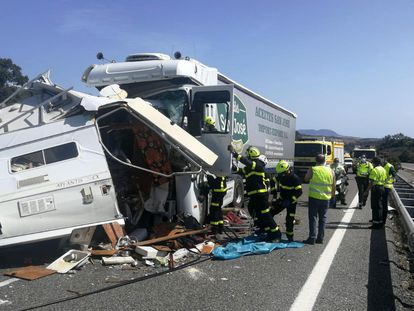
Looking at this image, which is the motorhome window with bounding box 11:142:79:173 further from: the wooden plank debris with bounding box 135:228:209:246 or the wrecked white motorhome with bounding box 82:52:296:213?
the wrecked white motorhome with bounding box 82:52:296:213

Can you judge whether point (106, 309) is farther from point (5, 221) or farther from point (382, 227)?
point (382, 227)

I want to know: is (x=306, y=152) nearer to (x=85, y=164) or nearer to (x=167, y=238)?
(x=167, y=238)

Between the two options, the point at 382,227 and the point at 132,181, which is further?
the point at 382,227

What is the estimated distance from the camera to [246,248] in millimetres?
7141

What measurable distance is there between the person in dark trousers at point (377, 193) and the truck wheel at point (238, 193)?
122 inches

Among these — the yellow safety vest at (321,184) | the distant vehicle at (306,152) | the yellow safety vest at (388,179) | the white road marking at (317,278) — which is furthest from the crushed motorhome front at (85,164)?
the distant vehicle at (306,152)

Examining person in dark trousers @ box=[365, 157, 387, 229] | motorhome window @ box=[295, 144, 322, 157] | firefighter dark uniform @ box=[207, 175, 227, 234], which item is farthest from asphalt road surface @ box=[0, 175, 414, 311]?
motorhome window @ box=[295, 144, 322, 157]

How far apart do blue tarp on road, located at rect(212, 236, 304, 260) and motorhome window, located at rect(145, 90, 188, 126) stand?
2769mm

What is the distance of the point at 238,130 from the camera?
1107 cm

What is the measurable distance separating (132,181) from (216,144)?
5.95 ft

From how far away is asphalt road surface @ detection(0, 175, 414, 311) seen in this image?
15.7 ft

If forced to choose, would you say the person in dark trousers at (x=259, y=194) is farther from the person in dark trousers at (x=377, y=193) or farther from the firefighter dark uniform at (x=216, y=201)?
the person in dark trousers at (x=377, y=193)

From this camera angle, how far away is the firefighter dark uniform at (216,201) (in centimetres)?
817

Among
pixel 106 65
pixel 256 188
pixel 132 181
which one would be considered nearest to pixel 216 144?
pixel 256 188
